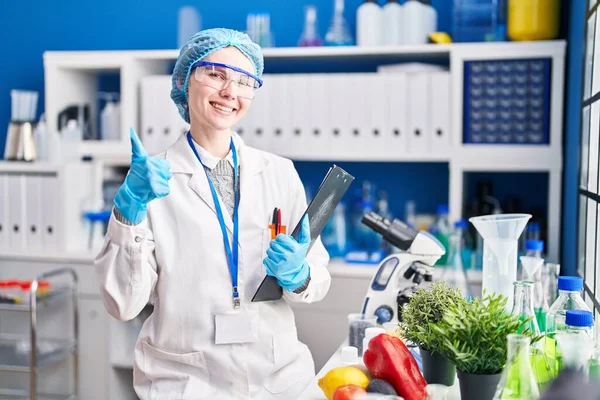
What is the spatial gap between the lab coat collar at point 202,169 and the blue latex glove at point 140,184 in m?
0.18

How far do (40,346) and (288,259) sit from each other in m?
1.96

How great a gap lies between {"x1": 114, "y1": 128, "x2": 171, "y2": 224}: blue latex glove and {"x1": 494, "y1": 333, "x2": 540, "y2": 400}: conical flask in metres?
0.77

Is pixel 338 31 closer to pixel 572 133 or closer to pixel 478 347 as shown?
pixel 572 133

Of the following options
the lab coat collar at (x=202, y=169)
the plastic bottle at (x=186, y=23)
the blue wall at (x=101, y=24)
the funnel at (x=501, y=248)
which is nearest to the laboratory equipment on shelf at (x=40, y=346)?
the blue wall at (x=101, y=24)

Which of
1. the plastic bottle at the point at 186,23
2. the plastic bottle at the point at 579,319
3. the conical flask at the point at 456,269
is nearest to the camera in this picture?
→ the plastic bottle at the point at 579,319

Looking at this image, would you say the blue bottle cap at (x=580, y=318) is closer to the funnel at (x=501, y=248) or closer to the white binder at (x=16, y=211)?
the funnel at (x=501, y=248)

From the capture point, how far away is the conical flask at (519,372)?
1024mm

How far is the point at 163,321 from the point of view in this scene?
164cm

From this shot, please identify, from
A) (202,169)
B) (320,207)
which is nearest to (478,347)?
(320,207)

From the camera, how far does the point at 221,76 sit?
1687 millimetres

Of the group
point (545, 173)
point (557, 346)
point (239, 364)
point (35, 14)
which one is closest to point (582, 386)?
point (557, 346)

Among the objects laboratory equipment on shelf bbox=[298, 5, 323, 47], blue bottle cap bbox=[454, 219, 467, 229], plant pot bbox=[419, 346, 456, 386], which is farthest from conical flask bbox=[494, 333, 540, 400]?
laboratory equipment on shelf bbox=[298, 5, 323, 47]

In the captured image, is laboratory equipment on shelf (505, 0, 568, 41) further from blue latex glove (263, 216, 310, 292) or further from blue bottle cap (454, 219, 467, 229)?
blue latex glove (263, 216, 310, 292)

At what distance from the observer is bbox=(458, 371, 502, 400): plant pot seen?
3.64 feet
